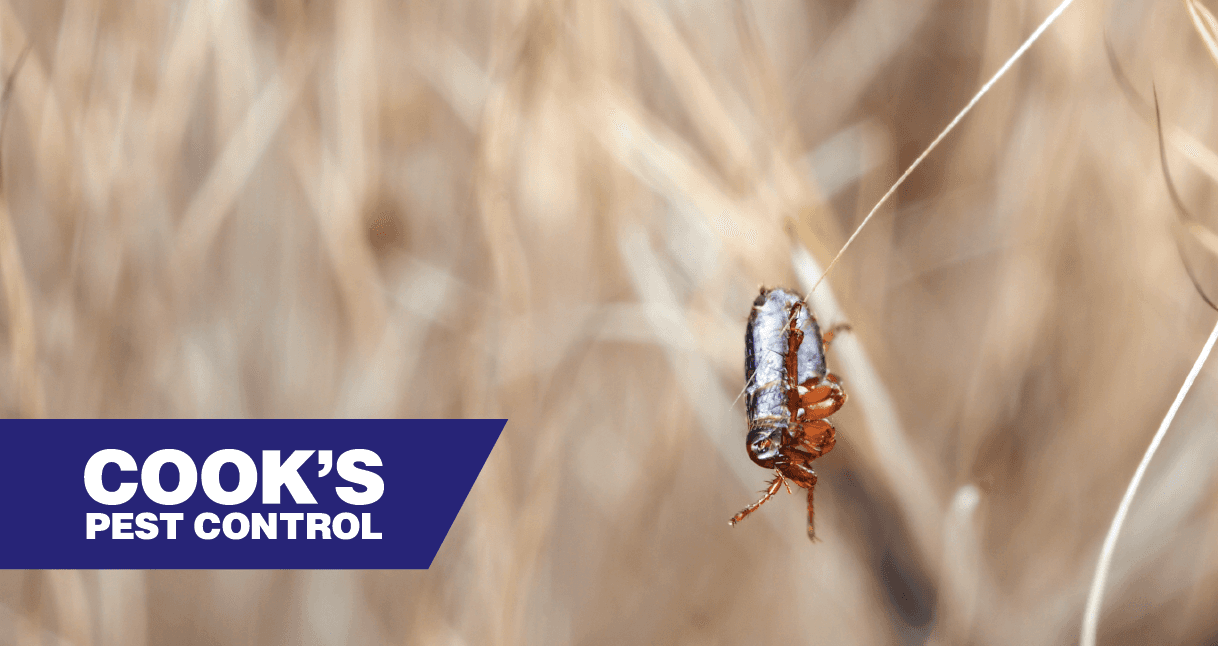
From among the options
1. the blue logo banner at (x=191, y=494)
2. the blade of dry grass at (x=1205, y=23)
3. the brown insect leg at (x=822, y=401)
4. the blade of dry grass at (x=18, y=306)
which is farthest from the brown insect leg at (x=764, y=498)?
the blade of dry grass at (x=18, y=306)

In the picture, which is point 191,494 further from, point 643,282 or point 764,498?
point 764,498

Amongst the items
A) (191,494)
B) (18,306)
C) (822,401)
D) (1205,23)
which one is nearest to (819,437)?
(822,401)

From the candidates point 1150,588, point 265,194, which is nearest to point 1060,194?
point 1150,588

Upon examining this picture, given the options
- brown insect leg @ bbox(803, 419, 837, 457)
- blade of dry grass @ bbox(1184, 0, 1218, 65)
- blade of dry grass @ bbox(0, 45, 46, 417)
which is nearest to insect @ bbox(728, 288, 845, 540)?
brown insect leg @ bbox(803, 419, 837, 457)

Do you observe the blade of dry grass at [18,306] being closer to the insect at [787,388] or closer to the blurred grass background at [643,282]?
the blurred grass background at [643,282]

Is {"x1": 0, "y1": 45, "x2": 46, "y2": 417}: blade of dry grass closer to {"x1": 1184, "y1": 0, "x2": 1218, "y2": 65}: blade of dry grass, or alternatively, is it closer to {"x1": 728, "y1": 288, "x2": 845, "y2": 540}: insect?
{"x1": 728, "y1": 288, "x2": 845, "y2": 540}: insect

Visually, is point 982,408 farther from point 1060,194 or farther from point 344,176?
point 344,176
